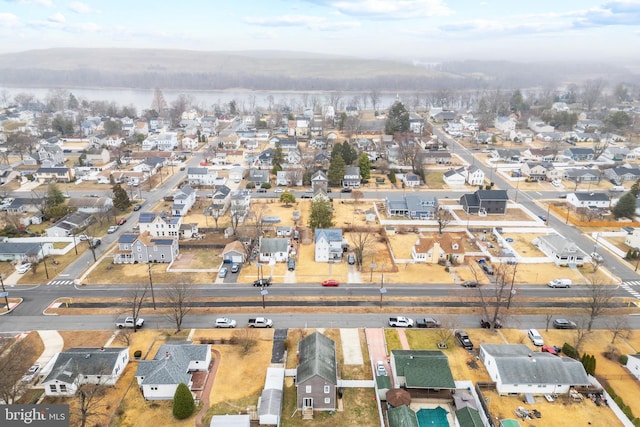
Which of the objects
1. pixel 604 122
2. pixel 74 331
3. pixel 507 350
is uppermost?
pixel 604 122

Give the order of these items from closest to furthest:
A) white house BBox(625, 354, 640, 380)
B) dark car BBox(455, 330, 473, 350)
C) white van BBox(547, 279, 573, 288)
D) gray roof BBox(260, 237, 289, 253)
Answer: white house BBox(625, 354, 640, 380), dark car BBox(455, 330, 473, 350), white van BBox(547, 279, 573, 288), gray roof BBox(260, 237, 289, 253)

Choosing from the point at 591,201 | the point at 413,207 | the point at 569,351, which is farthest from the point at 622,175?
the point at 569,351

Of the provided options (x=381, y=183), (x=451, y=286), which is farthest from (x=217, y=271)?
(x=381, y=183)

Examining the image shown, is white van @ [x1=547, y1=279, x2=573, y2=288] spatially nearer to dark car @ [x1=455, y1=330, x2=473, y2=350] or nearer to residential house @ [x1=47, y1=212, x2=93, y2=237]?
dark car @ [x1=455, y1=330, x2=473, y2=350]

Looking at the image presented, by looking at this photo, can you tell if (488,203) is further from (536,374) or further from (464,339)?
(536,374)

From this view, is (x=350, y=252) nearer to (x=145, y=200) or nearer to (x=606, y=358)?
(x=606, y=358)

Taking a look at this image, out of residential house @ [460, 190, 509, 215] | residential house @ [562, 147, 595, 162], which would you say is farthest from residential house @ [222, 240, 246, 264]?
residential house @ [562, 147, 595, 162]

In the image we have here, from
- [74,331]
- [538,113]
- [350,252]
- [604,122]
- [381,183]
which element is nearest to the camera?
[74,331]
